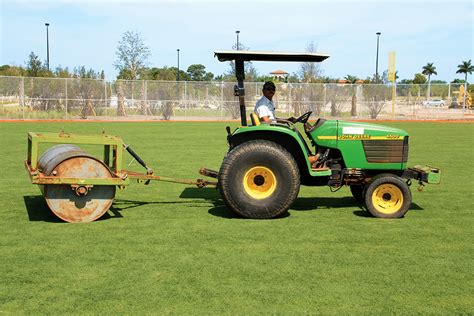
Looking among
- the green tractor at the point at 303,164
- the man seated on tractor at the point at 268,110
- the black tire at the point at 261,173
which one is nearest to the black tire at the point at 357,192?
the green tractor at the point at 303,164

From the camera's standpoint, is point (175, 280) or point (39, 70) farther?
point (39, 70)

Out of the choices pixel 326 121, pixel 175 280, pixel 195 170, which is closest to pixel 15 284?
pixel 175 280

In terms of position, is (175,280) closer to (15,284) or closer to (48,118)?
(15,284)

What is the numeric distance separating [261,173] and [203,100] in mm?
28963

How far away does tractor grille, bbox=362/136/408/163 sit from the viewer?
6.93 m

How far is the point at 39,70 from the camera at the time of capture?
149 ft

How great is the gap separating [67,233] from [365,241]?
128 inches

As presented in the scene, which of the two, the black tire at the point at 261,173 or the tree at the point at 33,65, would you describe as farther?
the tree at the point at 33,65

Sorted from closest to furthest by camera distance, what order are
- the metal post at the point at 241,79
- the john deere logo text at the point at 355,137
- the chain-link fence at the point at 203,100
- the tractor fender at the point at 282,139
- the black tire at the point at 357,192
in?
1. the tractor fender at the point at 282,139
2. the john deere logo text at the point at 355,137
3. the metal post at the point at 241,79
4. the black tire at the point at 357,192
5. the chain-link fence at the point at 203,100

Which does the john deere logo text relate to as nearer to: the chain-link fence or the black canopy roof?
the black canopy roof

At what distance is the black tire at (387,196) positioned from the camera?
673cm

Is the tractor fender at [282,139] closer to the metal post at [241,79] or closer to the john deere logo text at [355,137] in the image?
the metal post at [241,79]

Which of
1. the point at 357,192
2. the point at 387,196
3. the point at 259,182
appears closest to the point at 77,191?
the point at 259,182

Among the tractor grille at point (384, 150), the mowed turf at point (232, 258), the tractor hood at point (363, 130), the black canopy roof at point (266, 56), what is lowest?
the mowed turf at point (232, 258)
